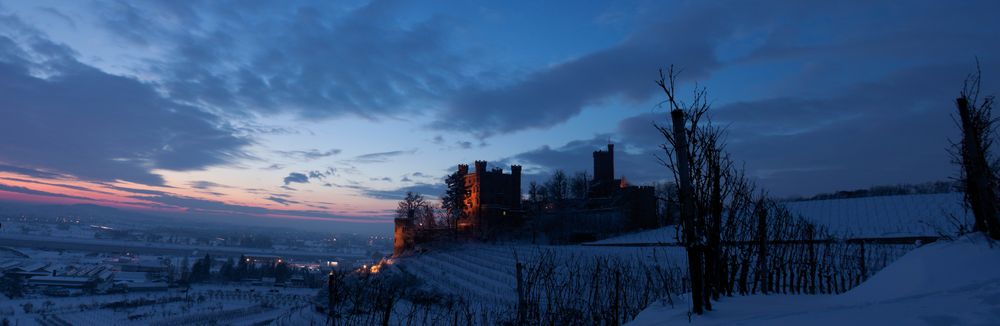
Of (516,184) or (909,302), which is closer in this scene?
(909,302)

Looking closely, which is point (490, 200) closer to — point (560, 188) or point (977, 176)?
point (560, 188)

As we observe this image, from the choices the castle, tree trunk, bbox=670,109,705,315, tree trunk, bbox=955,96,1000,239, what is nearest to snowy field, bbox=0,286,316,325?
the castle

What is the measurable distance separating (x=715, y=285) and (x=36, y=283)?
273 ft

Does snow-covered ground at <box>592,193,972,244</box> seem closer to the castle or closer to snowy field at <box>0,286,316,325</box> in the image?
the castle

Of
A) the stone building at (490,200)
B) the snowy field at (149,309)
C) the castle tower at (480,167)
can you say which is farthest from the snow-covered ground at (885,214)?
the snowy field at (149,309)

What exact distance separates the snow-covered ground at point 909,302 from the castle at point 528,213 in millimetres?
45719

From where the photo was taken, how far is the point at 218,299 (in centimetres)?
6378

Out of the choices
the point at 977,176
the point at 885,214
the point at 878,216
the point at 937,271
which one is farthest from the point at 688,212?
the point at 885,214

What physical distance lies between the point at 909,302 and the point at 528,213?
5966 cm

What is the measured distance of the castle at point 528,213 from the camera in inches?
2132

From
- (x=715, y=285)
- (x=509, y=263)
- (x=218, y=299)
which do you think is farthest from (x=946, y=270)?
(x=218, y=299)

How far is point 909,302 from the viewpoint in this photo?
4.46 meters

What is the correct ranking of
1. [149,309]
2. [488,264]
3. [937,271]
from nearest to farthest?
[937,271] → [488,264] → [149,309]

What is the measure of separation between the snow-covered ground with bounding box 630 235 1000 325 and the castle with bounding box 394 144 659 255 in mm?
45719
